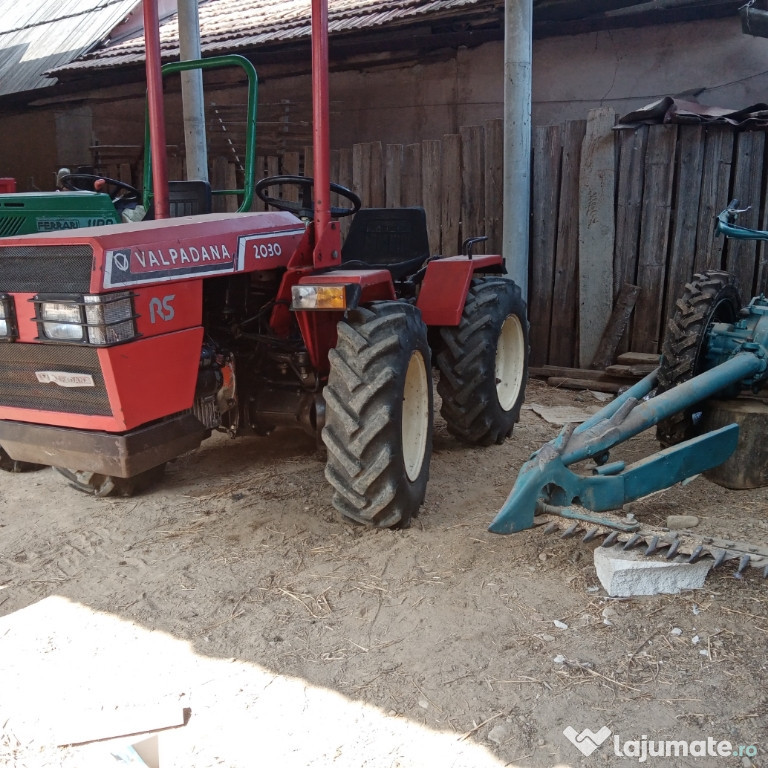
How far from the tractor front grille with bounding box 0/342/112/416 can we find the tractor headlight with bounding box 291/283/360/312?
876 millimetres

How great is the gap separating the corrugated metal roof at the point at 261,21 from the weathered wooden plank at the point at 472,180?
1873 mm

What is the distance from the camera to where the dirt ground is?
2215mm

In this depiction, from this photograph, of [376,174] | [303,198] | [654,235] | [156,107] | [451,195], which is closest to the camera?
[156,107]

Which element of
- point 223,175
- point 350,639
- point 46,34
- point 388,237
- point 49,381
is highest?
point 46,34

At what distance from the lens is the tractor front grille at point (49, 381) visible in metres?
3.04

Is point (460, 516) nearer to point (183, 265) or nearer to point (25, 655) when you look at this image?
point (183, 265)

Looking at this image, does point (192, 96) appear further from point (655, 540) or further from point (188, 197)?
point (655, 540)

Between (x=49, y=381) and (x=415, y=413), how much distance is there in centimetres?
162

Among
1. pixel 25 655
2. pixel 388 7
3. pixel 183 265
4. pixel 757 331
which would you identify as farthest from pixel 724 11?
pixel 25 655

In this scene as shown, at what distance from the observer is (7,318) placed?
3.12 m

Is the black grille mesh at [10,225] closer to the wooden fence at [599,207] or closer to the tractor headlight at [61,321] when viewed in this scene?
the tractor headlight at [61,321]

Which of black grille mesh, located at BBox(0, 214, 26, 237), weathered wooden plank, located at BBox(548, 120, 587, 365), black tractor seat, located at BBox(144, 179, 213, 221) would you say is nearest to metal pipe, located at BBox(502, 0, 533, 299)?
weathered wooden plank, located at BBox(548, 120, 587, 365)

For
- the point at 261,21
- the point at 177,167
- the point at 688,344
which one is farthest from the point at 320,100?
the point at 261,21

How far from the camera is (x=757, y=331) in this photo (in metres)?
4.21
